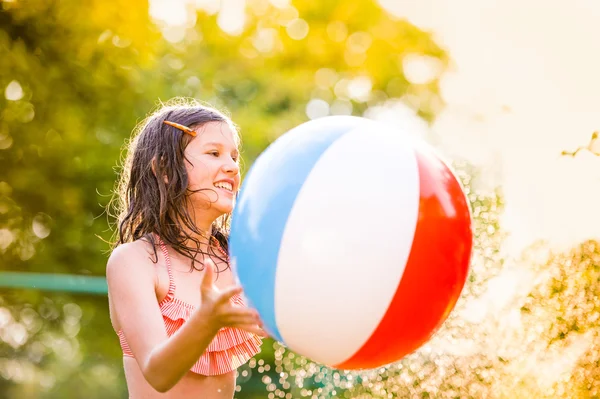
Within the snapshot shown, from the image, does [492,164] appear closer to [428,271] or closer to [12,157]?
[428,271]

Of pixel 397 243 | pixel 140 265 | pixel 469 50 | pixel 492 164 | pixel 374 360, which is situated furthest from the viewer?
pixel 469 50

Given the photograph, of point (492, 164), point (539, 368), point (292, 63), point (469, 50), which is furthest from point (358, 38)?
point (539, 368)

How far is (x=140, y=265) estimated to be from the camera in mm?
2523

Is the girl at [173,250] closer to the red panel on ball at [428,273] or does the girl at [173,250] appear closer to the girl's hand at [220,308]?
the girl's hand at [220,308]

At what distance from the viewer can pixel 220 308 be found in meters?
2.04

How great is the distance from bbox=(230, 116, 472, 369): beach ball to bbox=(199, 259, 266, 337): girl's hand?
0.14 feet

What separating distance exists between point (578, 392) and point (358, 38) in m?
9.46

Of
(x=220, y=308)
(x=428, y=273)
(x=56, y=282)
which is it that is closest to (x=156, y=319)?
(x=220, y=308)

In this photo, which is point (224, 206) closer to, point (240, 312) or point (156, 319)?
point (156, 319)

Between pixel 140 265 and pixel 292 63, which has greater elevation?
pixel 140 265

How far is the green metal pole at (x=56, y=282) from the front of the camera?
6.65 meters

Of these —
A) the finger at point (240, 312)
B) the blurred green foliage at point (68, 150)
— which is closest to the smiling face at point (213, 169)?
the finger at point (240, 312)

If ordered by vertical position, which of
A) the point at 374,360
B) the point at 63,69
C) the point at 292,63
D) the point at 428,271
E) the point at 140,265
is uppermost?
the point at 428,271

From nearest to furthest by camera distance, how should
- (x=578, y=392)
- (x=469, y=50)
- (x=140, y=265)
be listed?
(x=140, y=265) < (x=578, y=392) < (x=469, y=50)
